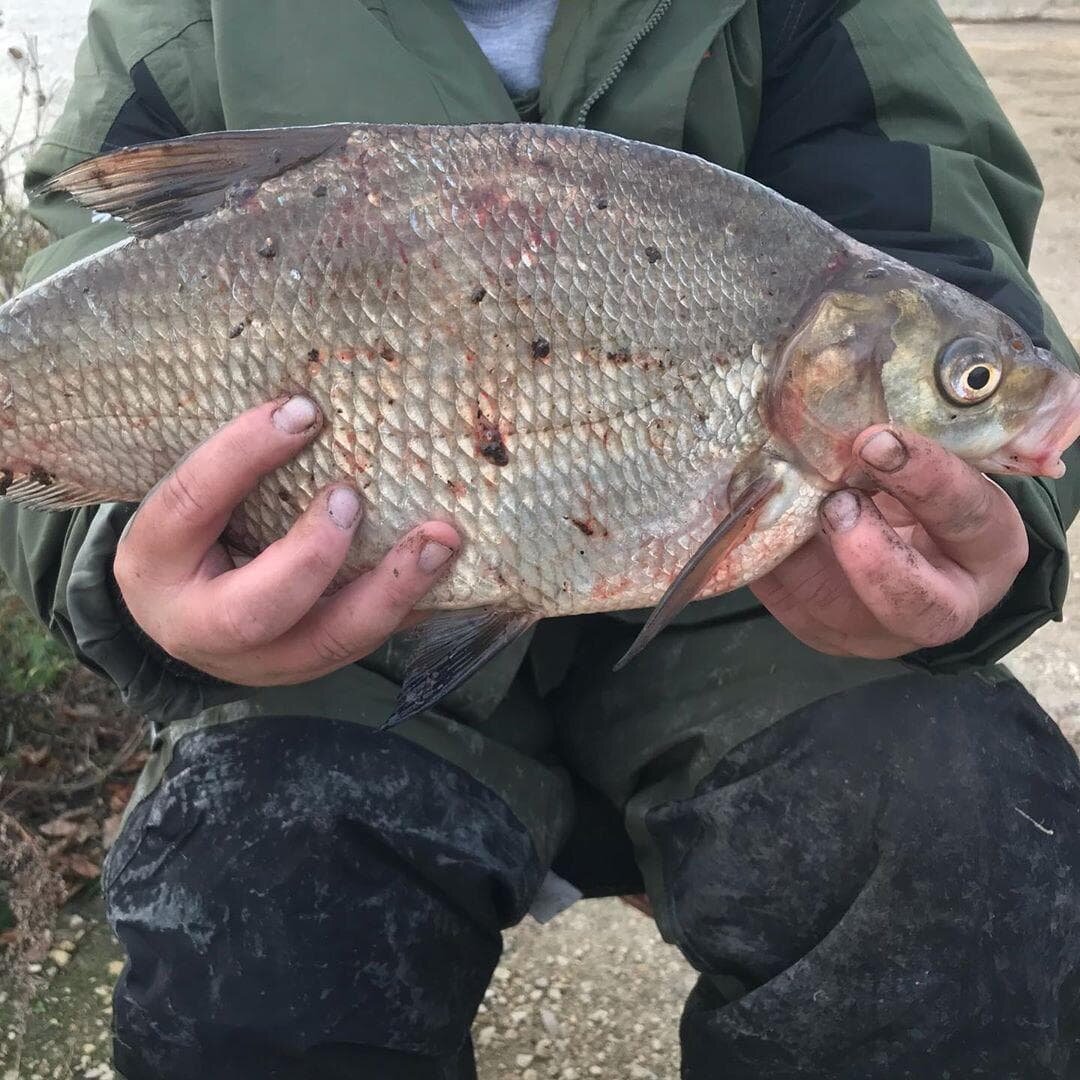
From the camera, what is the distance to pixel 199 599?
1349mm

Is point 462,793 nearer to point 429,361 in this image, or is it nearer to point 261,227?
point 429,361

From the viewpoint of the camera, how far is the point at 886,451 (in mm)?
1206

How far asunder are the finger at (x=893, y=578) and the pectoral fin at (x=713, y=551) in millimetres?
67

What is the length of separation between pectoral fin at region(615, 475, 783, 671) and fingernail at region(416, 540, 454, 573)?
18 cm

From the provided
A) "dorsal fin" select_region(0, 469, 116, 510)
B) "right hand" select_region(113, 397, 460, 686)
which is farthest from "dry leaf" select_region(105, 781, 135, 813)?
"dorsal fin" select_region(0, 469, 116, 510)

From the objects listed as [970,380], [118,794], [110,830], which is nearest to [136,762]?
[118,794]

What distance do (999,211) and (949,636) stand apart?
652mm

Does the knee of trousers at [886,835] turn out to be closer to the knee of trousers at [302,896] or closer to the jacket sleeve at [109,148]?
the knee of trousers at [302,896]

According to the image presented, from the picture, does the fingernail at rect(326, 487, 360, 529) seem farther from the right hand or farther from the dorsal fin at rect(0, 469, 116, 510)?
the dorsal fin at rect(0, 469, 116, 510)

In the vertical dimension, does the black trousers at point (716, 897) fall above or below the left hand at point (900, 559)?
below

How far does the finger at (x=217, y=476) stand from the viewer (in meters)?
1.22

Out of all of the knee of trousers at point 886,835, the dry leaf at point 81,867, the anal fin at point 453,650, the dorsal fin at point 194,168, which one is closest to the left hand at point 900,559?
the knee of trousers at point 886,835

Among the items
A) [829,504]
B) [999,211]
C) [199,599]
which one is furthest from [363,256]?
[999,211]

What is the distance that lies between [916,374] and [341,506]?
1.71ft
